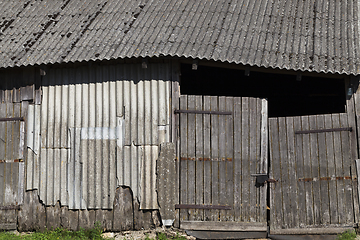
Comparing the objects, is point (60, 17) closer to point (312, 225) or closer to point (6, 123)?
point (6, 123)

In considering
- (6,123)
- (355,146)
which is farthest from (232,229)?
(6,123)

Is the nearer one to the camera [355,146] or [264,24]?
[355,146]

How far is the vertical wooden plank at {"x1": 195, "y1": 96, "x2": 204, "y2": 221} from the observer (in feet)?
25.7

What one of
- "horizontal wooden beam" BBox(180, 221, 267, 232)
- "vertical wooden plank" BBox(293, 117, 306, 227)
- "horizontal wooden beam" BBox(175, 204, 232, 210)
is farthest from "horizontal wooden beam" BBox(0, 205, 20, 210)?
"vertical wooden plank" BBox(293, 117, 306, 227)

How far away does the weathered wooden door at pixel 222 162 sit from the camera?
307 inches

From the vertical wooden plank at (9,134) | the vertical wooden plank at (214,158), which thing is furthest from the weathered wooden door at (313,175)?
the vertical wooden plank at (9,134)

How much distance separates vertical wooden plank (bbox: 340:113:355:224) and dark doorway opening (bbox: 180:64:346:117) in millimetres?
2611

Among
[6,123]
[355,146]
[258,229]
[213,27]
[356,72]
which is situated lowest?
[258,229]

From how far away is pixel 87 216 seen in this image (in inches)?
319

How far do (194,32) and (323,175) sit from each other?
3.50 metres

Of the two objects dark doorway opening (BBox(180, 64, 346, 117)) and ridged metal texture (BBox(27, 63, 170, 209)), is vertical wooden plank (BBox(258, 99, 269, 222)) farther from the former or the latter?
dark doorway opening (BBox(180, 64, 346, 117))

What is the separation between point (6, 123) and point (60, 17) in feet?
8.63

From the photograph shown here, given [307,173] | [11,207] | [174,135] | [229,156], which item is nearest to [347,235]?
[307,173]

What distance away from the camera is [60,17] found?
31.5ft
